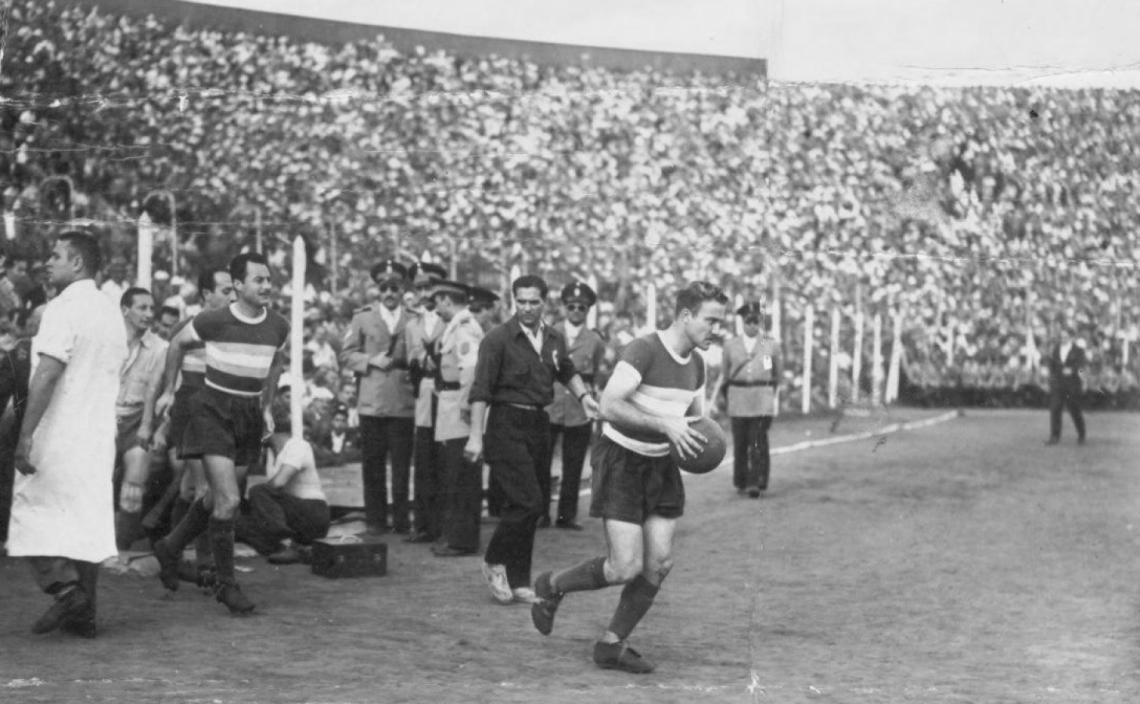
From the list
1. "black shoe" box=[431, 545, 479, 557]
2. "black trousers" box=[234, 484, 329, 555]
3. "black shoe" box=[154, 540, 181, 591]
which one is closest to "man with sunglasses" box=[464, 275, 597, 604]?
"black shoe" box=[431, 545, 479, 557]

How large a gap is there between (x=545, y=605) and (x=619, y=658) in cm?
55

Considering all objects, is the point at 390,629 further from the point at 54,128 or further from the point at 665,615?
the point at 54,128

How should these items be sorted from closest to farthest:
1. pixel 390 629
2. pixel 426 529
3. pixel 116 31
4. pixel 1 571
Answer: pixel 390 629 → pixel 116 31 → pixel 1 571 → pixel 426 529

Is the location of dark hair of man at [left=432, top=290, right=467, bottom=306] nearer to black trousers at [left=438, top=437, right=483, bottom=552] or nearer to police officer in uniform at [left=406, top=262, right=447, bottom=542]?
police officer in uniform at [left=406, top=262, right=447, bottom=542]

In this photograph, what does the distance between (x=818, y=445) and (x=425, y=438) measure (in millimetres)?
2531

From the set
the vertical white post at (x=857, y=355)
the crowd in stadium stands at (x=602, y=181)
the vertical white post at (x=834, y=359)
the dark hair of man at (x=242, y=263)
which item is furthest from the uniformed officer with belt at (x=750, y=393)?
the dark hair of man at (x=242, y=263)

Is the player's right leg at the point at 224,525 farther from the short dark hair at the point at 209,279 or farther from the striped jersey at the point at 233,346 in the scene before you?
the short dark hair at the point at 209,279

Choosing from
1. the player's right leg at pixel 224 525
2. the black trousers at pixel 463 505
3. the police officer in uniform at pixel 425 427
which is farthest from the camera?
the police officer in uniform at pixel 425 427

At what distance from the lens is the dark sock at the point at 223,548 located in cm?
792

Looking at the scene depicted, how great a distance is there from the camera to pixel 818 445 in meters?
7.74

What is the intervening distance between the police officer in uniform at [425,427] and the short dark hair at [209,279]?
1.13 metres

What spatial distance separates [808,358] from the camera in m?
7.67

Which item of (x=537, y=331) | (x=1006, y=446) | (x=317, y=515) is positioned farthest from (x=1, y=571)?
(x=1006, y=446)

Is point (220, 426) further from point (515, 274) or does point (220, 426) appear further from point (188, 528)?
point (515, 274)
